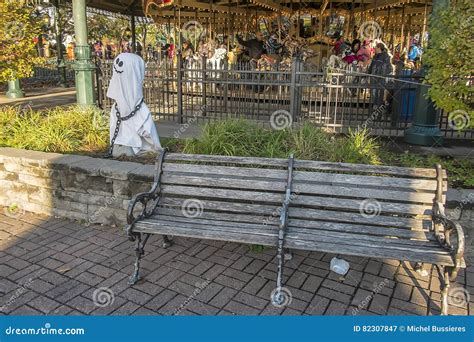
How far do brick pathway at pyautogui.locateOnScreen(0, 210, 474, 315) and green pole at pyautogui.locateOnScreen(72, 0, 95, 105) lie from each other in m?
3.95

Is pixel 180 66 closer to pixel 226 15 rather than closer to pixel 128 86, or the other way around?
pixel 128 86

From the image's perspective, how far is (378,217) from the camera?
3670 mm

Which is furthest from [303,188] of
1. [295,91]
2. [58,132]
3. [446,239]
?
[58,132]

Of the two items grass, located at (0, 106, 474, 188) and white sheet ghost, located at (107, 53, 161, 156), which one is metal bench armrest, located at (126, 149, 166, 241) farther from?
white sheet ghost, located at (107, 53, 161, 156)

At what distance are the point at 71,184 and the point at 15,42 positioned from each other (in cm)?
361

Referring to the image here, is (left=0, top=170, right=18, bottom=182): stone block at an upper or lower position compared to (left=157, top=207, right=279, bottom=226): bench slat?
lower

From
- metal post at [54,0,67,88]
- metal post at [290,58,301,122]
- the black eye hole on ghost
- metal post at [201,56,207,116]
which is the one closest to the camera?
the black eye hole on ghost

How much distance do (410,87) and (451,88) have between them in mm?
2559

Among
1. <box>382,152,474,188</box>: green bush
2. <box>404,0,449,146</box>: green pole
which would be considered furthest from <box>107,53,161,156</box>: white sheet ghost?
<box>404,0,449,146</box>: green pole

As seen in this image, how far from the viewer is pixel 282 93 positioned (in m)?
8.40

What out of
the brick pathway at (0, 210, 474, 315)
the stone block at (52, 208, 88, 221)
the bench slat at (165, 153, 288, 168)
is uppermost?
the bench slat at (165, 153, 288, 168)

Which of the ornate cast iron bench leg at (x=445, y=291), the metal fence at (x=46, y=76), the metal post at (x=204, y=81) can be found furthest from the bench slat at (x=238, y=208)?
the metal fence at (x=46, y=76)

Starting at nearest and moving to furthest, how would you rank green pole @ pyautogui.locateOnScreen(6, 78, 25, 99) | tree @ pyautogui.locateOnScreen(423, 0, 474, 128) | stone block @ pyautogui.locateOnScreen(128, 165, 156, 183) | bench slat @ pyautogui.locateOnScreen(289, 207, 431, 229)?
bench slat @ pyautogui.locateOnScreen(289, 207, 431, 229)
tree @ pyautogui.locateOnScreen(423, 0, 474, 128)
stone block @ pyautogui.locateOnScreen(128, 165, 156, 183)
green pole @ pyautogui.locateOnScreen(6, 78, 25, 99)

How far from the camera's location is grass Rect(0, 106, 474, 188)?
504cm
